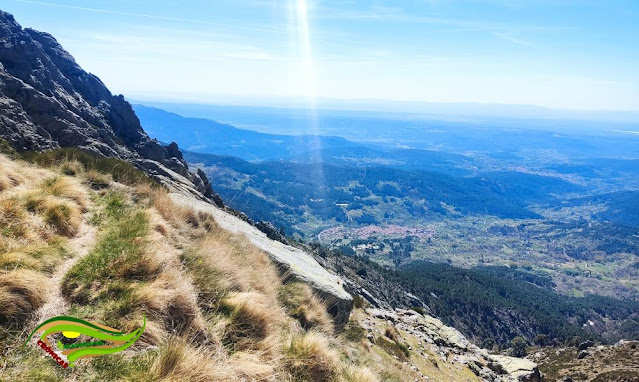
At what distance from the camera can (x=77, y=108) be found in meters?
48.4

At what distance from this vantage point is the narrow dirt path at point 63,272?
485 centimetres

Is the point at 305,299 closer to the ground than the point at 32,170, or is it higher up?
closer to the ground

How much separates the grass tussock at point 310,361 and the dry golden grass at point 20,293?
12.7 feet

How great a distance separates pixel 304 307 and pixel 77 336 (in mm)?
5318

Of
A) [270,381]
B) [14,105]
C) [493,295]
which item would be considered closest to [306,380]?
[270,381]

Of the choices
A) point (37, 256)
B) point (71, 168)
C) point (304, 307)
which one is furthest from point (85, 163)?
point (304, 307)

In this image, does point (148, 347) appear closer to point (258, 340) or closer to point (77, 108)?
point (258, 340)

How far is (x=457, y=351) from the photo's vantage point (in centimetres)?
1950

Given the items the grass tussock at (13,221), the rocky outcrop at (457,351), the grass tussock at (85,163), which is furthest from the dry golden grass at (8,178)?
the rocky outcrop at (457,351)

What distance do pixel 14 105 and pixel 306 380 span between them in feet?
126

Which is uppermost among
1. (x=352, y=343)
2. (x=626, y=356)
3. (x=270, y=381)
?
(x=270, y=381)

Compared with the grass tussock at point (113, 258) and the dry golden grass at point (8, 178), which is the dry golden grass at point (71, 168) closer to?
the dry golden grass at point (8, 178)

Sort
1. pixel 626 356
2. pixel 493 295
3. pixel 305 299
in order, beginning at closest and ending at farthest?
pixel 305 299 < pixel 626 356 < pixel 493 295

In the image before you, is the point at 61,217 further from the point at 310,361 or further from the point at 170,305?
the point at 310,361
